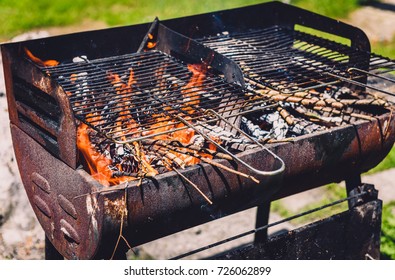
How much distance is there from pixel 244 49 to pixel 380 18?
6.12 metres

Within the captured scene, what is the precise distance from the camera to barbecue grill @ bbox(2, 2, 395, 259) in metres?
2.74

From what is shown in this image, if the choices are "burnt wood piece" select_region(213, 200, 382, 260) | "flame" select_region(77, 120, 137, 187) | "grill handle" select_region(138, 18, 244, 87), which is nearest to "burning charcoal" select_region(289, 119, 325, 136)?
"grill handle" select_region(138, 18, 244, 87)

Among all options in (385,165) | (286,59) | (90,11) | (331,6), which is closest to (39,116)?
(286,59)

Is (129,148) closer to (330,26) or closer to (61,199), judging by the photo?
(61,199)

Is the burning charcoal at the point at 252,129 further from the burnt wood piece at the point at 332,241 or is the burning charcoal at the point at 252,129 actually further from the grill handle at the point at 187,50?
the burnt wood piece at the point at 332,241

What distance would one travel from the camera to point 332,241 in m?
3.51

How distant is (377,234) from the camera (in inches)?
144

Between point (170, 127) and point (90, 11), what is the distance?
646 cm

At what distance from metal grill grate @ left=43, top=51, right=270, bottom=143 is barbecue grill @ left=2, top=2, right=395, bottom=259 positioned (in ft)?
0.04

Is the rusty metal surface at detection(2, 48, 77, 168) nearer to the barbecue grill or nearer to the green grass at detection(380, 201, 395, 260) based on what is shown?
the barbecue grill

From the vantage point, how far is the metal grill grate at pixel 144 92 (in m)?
3.02

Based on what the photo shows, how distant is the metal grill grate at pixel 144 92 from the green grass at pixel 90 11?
517 centimetres

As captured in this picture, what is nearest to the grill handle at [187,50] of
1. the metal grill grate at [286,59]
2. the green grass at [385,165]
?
the metal grill grate at [286,59]
